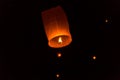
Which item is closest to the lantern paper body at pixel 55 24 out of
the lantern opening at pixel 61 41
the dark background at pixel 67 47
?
the lantern opening at pixel 61 41

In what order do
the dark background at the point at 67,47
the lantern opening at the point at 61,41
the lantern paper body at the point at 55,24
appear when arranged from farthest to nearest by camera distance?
the dark background at the point at 67,47 → the lantern opening at the point at 61,41 → the lantern paper body at the point at 55,24

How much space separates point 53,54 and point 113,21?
128 centimetres

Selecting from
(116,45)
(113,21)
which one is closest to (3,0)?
(113,21)

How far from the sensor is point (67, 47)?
5.00m

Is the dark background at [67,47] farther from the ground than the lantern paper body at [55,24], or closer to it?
farther from the ground

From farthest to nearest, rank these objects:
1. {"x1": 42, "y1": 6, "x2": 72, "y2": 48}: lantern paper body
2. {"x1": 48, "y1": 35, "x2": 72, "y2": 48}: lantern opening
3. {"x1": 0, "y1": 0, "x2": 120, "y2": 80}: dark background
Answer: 1. {"x1": 0, "y1": 0, "x2": 120, "y2": 80}: dark background
2. {"x1": 48, "y1": 35, "x2": 72, "y2": 48}: lantern opening
3. {"x1": 42, "y1": 6, "x2": 72, "y2": 48}: lantern paper body

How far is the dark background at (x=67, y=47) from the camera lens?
4086mm

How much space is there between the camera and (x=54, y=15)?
10.1 ft

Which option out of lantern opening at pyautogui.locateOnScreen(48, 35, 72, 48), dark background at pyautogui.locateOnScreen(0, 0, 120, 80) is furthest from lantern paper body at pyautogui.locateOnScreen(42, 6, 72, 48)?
dark background at pyautogui.locateOnScreen(0, 0, 120, 80)

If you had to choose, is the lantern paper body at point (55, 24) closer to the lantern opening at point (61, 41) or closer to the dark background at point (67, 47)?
the lantern opening at point (61, 41)

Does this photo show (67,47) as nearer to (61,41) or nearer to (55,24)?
(61,41)

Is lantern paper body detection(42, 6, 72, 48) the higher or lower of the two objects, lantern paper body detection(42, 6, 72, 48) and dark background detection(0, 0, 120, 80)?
the lower

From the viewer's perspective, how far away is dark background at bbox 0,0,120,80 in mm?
4086

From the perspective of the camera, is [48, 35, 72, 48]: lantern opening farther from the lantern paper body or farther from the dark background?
the dark background
